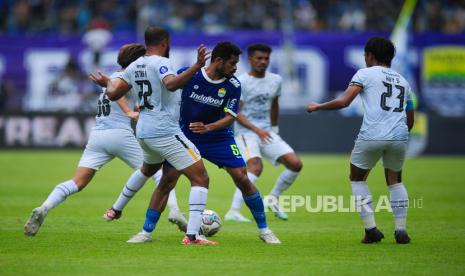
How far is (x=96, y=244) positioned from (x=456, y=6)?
2446 cm

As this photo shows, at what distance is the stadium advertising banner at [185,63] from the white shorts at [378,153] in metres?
18.9

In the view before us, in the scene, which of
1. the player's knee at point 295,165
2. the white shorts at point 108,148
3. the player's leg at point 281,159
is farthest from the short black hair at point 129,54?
the player's knee at point 295,165

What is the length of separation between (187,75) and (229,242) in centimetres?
243

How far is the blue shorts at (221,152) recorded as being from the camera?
1077 cm

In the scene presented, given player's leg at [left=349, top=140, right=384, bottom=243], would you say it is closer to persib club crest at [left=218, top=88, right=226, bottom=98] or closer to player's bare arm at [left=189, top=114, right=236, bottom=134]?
player's bare arm at [left=189, top=114, right=236, bottom=134]

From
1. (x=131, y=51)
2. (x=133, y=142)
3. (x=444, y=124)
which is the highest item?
(x=131, y=51)

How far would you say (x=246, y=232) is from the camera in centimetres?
1218

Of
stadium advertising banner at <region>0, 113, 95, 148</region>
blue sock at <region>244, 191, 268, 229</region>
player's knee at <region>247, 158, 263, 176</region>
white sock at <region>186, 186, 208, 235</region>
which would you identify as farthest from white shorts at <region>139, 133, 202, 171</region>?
stadium advertising banner at <region>0, 113, 95, 148</region>

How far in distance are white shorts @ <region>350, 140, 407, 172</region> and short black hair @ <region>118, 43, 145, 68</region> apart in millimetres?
2995

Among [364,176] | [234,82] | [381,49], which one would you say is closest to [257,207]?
[364,176]

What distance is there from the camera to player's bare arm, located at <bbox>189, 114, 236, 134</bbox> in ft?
34.2

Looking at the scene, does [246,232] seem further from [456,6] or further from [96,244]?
[456,6]

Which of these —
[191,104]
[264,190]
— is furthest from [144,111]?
[264,190]

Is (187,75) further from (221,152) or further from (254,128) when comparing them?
(254,128)
